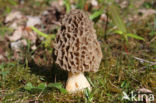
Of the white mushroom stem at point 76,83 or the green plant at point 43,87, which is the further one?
the white mushroom stem at point 76,83

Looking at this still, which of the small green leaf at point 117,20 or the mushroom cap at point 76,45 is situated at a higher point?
the small green leaf at point 117,20

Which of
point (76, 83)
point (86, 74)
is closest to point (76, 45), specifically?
point (76, 83)

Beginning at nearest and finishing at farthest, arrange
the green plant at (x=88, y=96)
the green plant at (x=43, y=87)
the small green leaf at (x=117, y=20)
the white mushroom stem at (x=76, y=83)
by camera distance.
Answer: the green plant at (x=88, y=96) < the green plant at (x=43, y=87) < the white mushroom stem at (x=76, y=83) < the small green leaf at (x=117, y=20)

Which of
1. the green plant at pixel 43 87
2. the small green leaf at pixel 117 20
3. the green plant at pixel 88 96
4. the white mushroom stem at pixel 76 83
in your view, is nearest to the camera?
the green plant at pixel 88 96

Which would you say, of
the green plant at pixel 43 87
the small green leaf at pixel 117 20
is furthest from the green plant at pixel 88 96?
the small green leaf at pixel 117 20

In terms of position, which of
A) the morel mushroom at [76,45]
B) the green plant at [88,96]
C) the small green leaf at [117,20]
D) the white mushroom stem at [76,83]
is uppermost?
the small green leaf at [117,20]

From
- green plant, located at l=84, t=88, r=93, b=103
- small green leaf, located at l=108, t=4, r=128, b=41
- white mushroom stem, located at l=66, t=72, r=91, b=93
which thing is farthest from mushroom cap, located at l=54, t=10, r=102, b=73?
small green leaf, located at l=108, t=4, r=128, b=41

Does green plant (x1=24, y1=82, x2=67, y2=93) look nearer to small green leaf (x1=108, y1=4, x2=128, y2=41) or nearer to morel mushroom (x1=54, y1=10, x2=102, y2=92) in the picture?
morel mushroom (x1=54, y1=10, x2=102, y2=92)

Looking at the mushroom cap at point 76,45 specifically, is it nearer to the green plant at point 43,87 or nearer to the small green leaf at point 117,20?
the green plant at point 43,87
